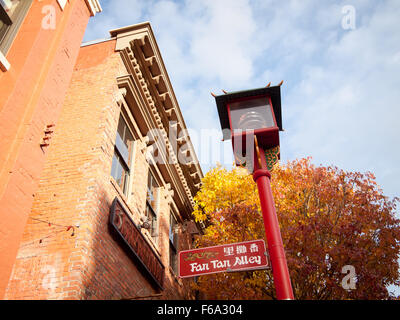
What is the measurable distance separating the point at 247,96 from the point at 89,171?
390cm

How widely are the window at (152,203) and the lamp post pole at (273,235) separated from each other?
6166mm

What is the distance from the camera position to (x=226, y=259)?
5441mm

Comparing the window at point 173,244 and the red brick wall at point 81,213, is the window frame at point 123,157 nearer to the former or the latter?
the red brick wall at point 81,213

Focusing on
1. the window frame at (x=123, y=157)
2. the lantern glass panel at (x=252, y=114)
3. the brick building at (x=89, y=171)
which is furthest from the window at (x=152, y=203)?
the lantern glass panel at (x=252, y=114)

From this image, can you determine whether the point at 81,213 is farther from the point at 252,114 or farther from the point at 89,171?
the point at 252,114

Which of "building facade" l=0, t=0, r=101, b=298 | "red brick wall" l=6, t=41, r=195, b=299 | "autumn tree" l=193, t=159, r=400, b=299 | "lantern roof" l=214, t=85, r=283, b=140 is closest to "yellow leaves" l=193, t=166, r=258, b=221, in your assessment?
"autumn tree" l=193, t=159, r=400, b=299

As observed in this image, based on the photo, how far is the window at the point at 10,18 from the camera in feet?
22.9

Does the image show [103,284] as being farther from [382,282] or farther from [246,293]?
[382,282]

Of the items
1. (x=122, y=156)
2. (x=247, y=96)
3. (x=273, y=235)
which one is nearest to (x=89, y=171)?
(x=122, y=156)

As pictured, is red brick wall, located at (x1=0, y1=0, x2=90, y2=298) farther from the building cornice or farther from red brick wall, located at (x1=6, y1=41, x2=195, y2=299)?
the building cornice

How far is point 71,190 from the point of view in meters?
7.73

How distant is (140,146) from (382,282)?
8.86m

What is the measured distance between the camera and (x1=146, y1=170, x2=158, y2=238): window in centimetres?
1138
